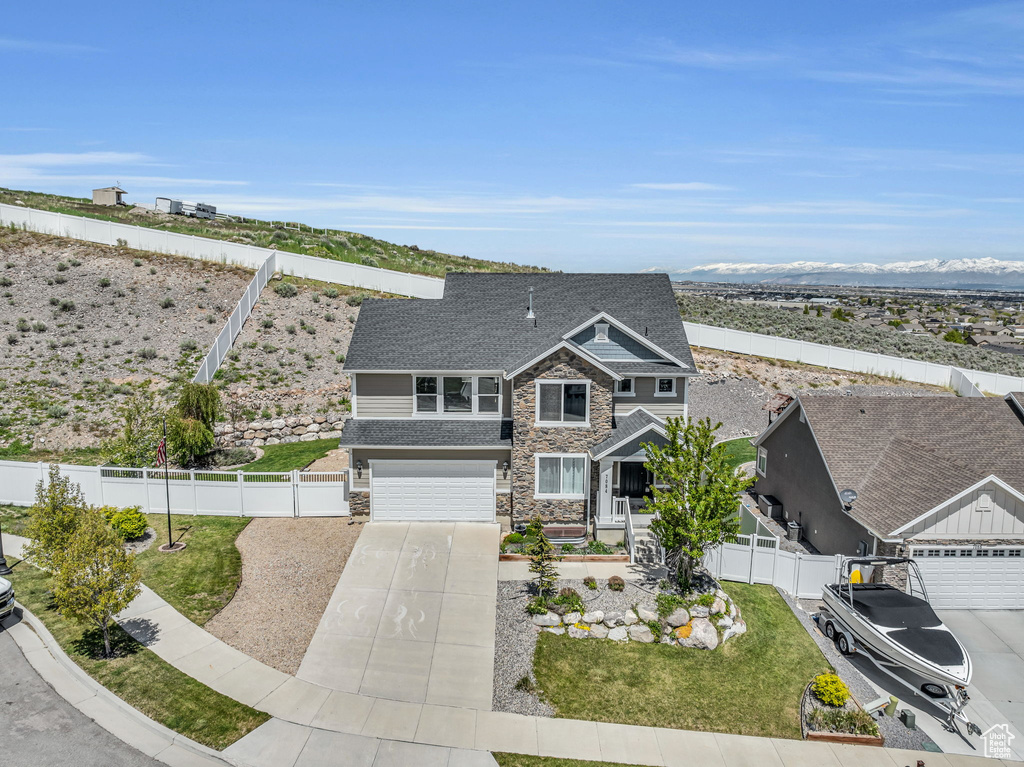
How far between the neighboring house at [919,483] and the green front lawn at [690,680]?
428 centimetres

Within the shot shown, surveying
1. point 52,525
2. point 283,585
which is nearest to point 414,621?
point 283,585

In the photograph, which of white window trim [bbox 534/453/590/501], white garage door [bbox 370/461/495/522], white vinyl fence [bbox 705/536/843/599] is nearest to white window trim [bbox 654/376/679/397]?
white window trim [bbox 534/453/590/501]

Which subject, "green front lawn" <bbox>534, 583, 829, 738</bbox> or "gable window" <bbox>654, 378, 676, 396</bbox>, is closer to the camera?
"green front lawn" <bbox>534, 583, 829, 738</bbox>

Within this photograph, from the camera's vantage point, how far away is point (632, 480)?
2131 cm

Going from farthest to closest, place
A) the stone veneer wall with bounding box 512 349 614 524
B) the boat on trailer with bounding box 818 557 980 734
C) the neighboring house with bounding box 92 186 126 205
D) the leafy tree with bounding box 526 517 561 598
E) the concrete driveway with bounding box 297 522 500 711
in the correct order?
the neighboring house with bounding box 92 186 126 205 → the stone veneer wall with bounding box 512 349 614 524 → the leafy tree with bounding box 526 517 561 598 → the concrete driveway with bounding box 297 522 500 711 → the boat on trailer with bounding box 818 557 980 734

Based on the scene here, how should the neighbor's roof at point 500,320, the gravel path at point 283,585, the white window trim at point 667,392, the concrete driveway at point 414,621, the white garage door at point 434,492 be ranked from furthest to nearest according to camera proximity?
the white window trim at point 667,392, the neighbor's roof at point 500,320, the white garage door at point 434,492, the gravel path at point 283,585, the concrete driveway at point 414,621

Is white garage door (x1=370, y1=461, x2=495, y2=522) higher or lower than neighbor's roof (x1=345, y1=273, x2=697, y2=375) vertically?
lower

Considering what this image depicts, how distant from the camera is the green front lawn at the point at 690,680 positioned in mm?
12883

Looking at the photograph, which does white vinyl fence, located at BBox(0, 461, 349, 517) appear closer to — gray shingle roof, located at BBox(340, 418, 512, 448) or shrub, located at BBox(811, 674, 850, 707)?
gray shingle roof, located at BBox(340, 418, 512, 448)

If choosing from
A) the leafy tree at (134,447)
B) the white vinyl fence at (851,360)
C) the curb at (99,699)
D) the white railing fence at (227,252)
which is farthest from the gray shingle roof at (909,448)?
the white railing fence at (227,252)

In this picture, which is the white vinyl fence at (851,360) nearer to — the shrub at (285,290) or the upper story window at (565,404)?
the shrub at (285,290)

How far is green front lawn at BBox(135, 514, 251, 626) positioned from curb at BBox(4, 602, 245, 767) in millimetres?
2534

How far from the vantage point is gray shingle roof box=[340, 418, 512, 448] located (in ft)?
68.3

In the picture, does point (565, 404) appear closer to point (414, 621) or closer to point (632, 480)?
point (632, 480)
